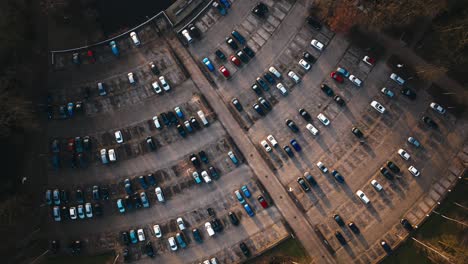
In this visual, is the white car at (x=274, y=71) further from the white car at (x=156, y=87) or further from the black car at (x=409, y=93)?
the black car at (x=409, y=93)

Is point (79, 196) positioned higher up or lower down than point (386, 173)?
higher up

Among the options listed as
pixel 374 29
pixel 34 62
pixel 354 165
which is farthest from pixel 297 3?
pixel 34 62

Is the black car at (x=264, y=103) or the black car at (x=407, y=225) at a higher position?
the black car at (x=264, y=103)

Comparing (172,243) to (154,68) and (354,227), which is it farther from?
(354,227)

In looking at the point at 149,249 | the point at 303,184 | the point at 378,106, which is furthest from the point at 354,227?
the point at 149,249

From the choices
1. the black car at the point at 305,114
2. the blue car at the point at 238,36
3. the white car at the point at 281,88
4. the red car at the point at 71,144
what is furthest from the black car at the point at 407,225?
the red car at the point at 71,144

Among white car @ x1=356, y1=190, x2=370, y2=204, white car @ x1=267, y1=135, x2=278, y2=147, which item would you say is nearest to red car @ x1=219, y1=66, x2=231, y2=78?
white car @ x1=267, y1=135, x2=278, y2=147
